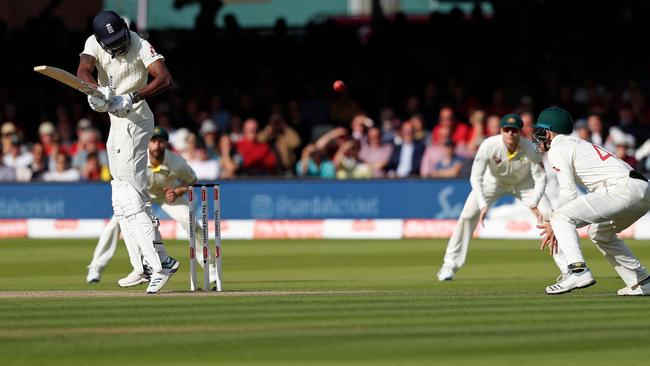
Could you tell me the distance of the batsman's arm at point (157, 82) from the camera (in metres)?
10.1

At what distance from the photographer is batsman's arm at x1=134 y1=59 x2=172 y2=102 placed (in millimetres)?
10141

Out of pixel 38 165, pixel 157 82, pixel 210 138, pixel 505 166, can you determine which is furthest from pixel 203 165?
pixel 157 82

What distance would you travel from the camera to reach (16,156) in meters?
22.8

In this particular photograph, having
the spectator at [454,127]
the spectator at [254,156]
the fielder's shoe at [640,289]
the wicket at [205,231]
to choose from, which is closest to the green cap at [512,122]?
the fielder's shoe at [640,289]

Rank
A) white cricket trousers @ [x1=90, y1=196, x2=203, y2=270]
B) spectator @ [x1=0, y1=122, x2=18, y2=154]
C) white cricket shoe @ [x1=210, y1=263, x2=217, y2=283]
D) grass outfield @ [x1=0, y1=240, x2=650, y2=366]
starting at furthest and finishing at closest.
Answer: spectator @ [x1=0, y1=122, x2=18, y2=154] → white cricket trousers @ [x1=90, y1=196, x2=203, y2=270] → white cricket shoe @ [x1=210, y1=263, x2=217, y2=283] → grass outfield @ [x1=0, y1=240, x2=650, y2=366]

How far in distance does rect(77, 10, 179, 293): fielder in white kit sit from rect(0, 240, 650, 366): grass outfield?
47 centimetres

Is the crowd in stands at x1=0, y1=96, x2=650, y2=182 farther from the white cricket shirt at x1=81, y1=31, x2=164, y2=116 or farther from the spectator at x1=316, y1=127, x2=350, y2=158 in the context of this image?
the white cricket shirt at x1=81, y1=31, x2=164, y2=116

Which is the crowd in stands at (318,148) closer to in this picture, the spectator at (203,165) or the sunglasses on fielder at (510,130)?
the spectator at (203,165)

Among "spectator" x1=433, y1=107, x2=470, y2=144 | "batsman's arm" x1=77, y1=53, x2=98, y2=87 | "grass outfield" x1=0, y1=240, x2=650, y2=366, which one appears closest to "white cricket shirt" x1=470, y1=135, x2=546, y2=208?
"grass outfield" x1=0, y1=240, x2=650, y2=366

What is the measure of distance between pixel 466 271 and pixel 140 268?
15.6 ft

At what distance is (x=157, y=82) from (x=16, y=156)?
520 inches

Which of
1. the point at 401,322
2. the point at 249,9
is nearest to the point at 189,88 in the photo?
the point at 249,9

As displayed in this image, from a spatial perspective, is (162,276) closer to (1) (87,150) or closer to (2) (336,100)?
(1) (87,150)

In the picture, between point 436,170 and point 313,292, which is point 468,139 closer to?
point 436,170
